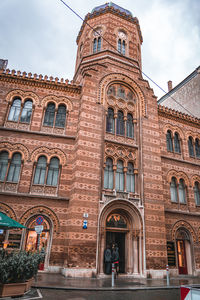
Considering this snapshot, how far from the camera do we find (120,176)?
16.5 metres

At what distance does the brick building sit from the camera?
13930 mm

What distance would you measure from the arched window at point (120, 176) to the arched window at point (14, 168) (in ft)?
23.5

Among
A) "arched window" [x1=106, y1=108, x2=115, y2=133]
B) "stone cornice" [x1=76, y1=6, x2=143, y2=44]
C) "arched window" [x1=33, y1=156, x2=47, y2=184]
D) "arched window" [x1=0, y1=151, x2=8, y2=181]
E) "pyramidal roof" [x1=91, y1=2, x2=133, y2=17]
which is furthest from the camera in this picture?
"pyramidal roof" [x1=91, y1=2, x2=133, y2=17]

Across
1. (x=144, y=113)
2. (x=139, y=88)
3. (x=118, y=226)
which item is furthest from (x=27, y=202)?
A: (x=139, y=88)

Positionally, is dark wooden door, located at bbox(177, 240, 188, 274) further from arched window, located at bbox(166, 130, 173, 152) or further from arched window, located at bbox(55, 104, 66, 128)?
arched window, located at bbox(55, 104, 66, 128)

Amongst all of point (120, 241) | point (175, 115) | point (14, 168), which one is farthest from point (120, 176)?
point (175, 115)

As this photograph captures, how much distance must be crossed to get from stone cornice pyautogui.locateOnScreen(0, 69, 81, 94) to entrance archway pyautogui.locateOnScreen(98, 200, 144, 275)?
9.92 metres

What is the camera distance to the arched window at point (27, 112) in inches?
654

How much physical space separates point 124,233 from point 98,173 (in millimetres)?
4875

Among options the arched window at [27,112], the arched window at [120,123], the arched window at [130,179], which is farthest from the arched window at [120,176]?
the arched window at [27,112]

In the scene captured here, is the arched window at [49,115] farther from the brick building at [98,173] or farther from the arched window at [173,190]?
the arched window at [173,190]

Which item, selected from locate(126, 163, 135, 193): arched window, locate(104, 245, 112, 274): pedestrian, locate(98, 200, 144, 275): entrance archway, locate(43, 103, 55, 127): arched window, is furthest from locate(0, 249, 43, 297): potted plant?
locate(43, 103, 55, 127): arched window

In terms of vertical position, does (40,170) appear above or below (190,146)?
below

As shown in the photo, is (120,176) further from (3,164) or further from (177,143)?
(3,164)
